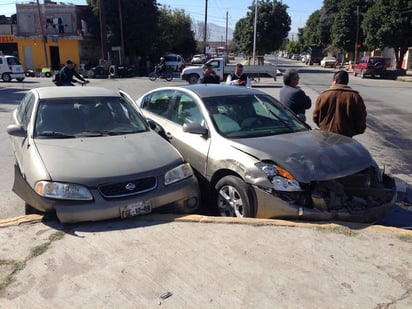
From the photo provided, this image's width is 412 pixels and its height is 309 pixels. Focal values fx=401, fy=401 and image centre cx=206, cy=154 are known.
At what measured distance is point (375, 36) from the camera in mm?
35531

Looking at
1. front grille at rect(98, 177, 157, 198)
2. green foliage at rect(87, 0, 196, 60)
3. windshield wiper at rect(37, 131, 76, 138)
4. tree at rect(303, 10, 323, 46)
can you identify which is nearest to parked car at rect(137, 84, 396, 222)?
front grille at rect(98, 177, 157, 198)

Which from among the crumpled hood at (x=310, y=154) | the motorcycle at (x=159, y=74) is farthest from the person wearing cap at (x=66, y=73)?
the motorcycle at (x=159, y=74)

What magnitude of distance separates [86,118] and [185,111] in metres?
1.34

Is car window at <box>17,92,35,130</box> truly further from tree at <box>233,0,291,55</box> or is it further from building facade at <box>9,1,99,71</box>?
tree at <box>233,0,291,55</box>

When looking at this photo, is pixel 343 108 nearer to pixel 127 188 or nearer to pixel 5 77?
pixel 127 188

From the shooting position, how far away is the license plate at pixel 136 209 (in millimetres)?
4043

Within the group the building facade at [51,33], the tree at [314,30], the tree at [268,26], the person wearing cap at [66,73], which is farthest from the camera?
the tree at [314,30]

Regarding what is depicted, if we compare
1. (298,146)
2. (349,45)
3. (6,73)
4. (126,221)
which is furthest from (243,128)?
(349,45)

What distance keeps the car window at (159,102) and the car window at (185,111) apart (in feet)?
0.92

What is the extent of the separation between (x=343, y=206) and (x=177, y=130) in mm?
2480

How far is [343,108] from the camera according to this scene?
539 cm

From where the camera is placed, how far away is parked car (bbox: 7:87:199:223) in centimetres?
395

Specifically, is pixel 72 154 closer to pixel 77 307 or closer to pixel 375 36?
pixel 77 307

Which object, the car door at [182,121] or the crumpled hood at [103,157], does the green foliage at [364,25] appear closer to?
the car door at [182,121]
